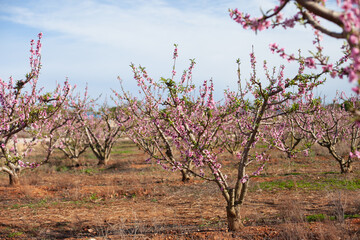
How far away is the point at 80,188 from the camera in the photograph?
39.2 ft

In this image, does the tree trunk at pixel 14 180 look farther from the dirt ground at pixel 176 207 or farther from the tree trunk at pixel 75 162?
the tree trunk at pixel 75 162

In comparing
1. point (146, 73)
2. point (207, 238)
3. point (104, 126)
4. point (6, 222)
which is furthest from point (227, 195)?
point (104, 126)

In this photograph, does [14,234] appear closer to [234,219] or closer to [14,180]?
[234,219]

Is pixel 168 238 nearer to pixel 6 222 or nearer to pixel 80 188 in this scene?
pixel 6 222

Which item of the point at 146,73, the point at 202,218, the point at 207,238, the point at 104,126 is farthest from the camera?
the point at 104,126

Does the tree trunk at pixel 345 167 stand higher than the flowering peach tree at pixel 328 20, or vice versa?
the flowering peach tree at pixel 328 20

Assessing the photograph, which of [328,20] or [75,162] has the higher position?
[328,20]

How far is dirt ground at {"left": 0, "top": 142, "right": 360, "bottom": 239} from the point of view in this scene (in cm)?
595

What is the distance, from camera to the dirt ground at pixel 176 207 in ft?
19.5

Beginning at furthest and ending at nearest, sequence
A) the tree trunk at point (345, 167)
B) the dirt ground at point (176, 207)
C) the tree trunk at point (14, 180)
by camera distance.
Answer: the tree trunk at point (14, 180), the tree trunk at point (345, 167), the dirt ground at point (176, 207)

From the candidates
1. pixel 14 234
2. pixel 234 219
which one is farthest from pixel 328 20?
pixel 14 234

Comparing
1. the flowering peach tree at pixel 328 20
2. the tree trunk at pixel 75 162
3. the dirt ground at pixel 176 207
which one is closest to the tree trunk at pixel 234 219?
the dirt ground at pixel 176 207

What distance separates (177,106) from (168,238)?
2560 millimetres

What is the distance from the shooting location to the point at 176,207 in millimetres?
8961
